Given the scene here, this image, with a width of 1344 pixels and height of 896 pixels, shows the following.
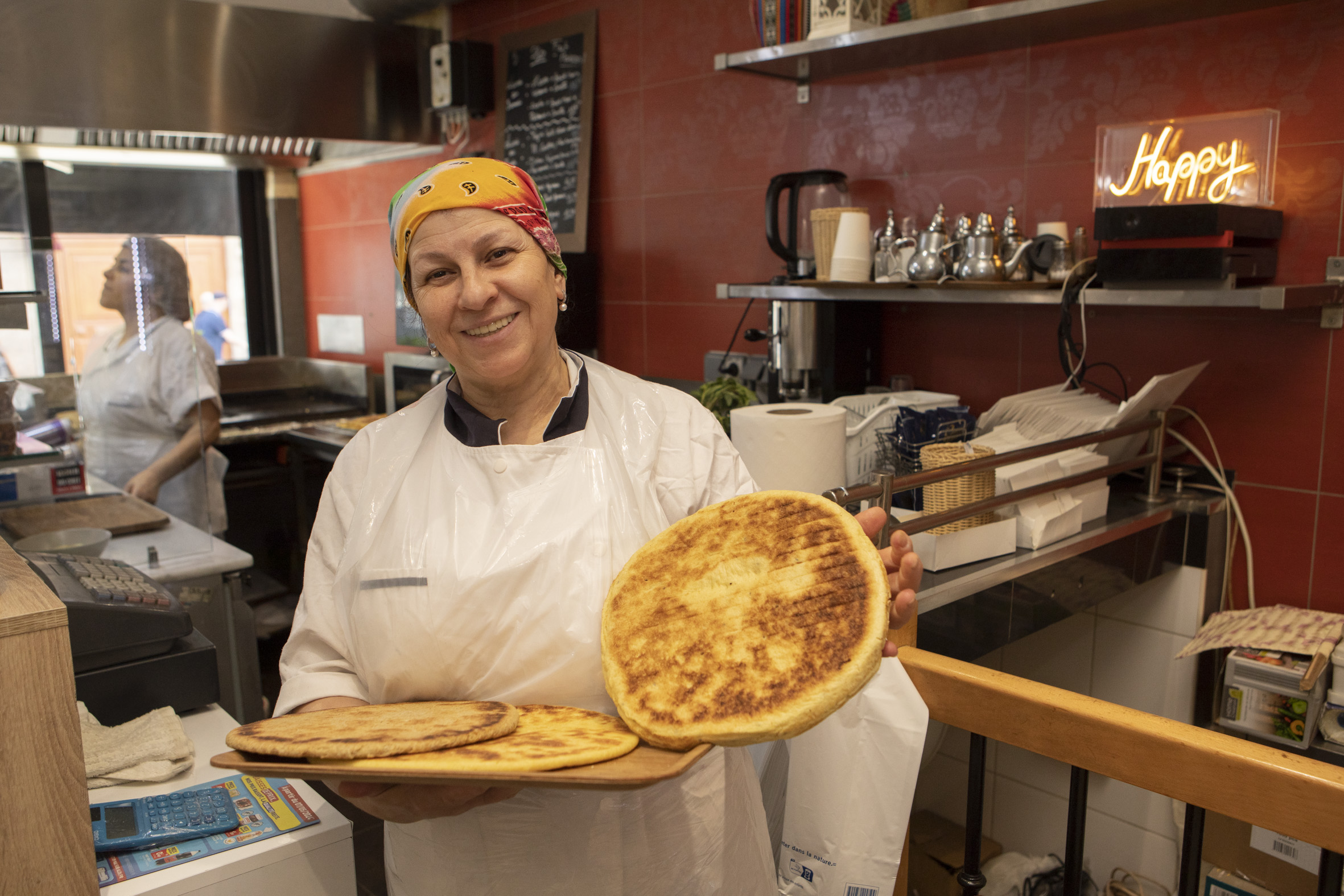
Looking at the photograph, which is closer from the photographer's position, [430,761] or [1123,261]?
[430,761]

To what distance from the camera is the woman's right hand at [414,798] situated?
91 cm

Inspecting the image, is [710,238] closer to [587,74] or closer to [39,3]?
[587,74]

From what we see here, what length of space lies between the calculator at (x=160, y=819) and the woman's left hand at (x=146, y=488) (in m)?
1.59

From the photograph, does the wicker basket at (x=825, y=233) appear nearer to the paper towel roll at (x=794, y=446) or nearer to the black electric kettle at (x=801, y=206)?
the black electric kettle at (x=801, y=206)

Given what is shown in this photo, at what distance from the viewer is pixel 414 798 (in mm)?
924

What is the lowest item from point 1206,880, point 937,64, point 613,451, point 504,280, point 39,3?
point 1206,880

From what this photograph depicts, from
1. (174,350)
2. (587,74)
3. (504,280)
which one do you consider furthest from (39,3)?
(504,280)

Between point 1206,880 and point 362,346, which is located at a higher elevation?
point 362,346

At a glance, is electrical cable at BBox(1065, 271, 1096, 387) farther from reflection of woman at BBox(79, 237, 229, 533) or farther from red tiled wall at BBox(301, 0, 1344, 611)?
reflection of woman at BBox(79, 237, 229, 533)

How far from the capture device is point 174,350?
2.65 meters

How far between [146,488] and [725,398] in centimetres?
166

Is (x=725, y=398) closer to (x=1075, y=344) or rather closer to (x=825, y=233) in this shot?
(x=825, y=233)

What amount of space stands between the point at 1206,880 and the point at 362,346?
3.90 meters

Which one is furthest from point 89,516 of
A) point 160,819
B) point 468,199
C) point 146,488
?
point 468,199
